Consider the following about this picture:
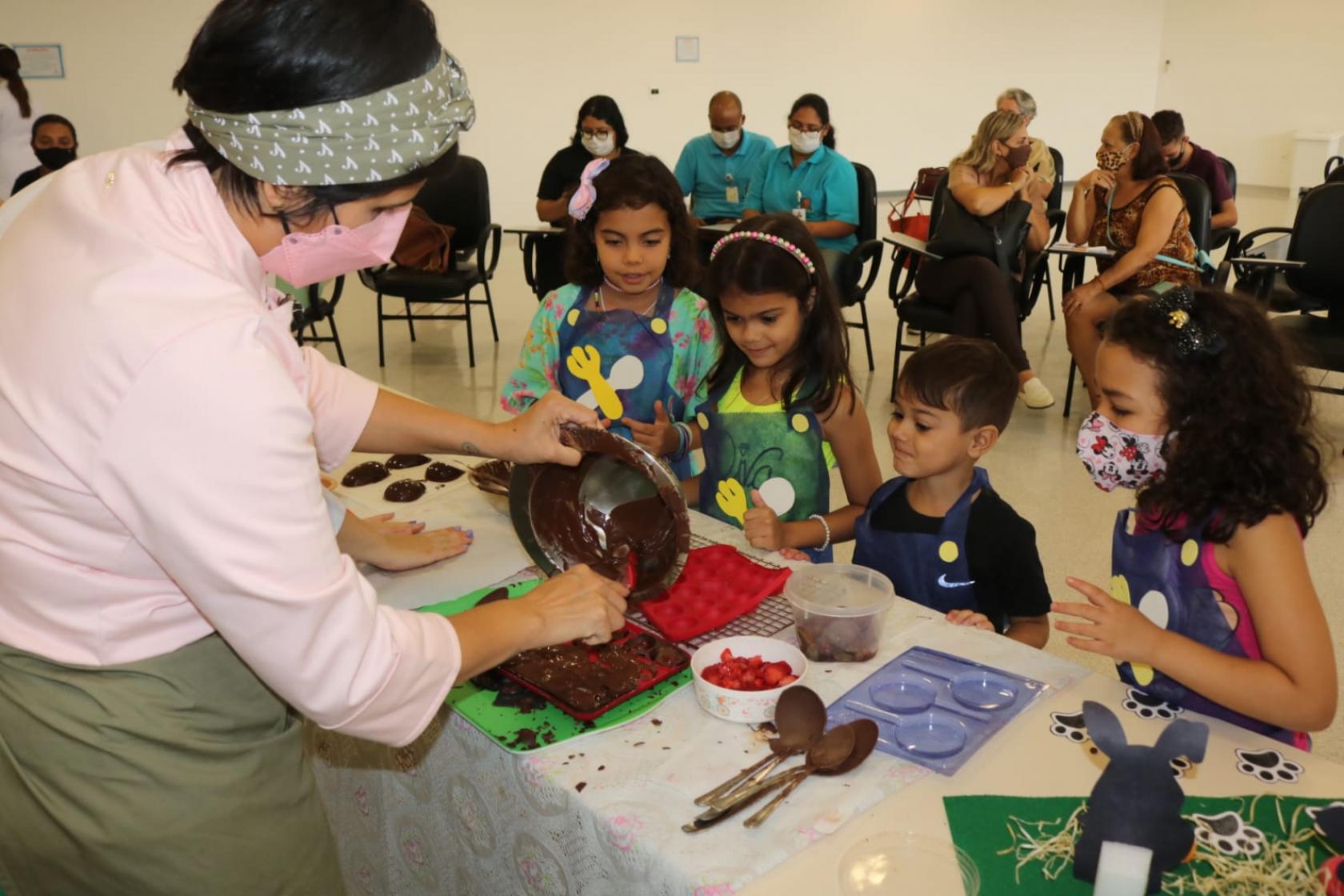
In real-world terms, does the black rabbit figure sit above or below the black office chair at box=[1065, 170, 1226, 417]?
below

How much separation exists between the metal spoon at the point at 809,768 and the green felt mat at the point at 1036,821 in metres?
0.12

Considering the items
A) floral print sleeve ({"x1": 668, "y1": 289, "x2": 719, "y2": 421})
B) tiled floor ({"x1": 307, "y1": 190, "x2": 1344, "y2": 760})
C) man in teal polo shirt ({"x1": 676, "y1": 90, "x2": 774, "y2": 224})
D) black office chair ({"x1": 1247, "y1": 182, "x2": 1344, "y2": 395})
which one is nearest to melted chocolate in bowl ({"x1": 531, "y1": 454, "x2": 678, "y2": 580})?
floral print sleeve ({"x1": 668, "y1": 289, "x2": 719, "y2": 421})

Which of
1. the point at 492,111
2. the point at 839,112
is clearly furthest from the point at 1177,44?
the point at 492,111

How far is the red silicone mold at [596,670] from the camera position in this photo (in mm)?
1317

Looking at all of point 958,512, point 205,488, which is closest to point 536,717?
point 205,488

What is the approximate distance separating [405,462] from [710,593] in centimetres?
95

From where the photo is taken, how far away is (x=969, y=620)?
1.54 metres

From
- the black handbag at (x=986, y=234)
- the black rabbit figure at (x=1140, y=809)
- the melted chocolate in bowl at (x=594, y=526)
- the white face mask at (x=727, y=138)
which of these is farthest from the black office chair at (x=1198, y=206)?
the black rabbit figure at (x=1140, y=809)

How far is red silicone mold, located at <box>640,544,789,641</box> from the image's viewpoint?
4.93 ft

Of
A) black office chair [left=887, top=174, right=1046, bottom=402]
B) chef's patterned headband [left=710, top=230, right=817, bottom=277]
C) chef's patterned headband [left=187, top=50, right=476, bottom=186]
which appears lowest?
Result: black office chair [left=887, top=174, right=1046, bottom=402]

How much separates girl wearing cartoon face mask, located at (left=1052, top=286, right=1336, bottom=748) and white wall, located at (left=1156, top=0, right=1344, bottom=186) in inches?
476

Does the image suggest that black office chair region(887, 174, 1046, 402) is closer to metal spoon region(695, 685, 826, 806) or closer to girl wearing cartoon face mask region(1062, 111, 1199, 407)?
girl wearing cartoon face mask region(1062, 111, 1199, 407)

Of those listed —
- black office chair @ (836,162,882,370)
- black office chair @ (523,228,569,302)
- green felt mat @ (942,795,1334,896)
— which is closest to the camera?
green felt mat @ (942,795,1334,896)

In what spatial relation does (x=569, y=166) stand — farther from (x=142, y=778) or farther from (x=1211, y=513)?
(x=142, y=778)
